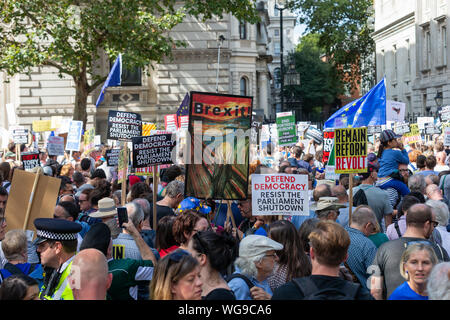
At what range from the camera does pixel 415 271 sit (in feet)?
16.1

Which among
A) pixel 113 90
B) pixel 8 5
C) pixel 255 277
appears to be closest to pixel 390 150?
pixel 255 277

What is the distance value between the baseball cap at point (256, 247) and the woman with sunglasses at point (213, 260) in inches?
6.2

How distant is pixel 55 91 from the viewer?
36.9 m

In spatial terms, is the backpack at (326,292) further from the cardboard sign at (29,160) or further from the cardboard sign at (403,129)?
the cardboard sign at (403,129)

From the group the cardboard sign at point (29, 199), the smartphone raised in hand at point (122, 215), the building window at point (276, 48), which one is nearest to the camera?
the smartphone raised in hand at point (122, 215)

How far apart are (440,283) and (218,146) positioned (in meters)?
4.60

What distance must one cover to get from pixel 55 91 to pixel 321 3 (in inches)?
1198

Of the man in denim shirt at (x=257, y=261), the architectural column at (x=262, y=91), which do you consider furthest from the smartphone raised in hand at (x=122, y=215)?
the architectural column at (x=262, y=91)

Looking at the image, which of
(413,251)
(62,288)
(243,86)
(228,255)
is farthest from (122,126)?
(243,86)

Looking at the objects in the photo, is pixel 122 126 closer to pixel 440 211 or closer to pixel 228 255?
pixel 440 211

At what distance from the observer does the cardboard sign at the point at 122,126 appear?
12.2m

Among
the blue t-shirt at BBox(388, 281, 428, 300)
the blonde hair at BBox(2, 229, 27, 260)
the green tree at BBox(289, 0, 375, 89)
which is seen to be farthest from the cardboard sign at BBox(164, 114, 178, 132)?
the green tree at BBox(289, 0, 375, 89)

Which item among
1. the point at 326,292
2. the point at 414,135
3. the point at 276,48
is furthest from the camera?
the point at 276,48
